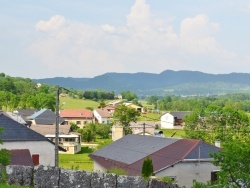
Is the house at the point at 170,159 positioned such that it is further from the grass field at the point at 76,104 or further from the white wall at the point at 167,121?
the grass field at the point at 76,104

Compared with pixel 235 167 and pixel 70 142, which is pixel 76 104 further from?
→ pixel 235 167

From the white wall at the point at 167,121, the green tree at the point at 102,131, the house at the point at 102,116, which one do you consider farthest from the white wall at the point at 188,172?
the house at the point at 102,116

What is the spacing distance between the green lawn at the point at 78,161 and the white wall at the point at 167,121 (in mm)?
48208

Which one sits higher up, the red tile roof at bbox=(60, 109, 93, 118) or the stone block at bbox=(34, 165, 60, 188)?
the stone block at bbox=(34, 165, 60, 188)

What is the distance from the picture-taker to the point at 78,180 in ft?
41.6

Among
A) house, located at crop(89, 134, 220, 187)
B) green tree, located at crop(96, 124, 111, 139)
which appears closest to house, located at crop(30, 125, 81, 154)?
green tree, located at crop(96, 124, 111, 139)

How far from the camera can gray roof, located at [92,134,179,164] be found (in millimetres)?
30994

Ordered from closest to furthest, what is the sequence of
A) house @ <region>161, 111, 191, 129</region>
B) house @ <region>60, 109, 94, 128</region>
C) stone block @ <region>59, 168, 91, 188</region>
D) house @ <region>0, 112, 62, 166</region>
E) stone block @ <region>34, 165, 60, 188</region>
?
stone block @ <region>59, 168, 91, 188</region>, stone block @ <region>34, 165, 60, 188</region>, house @ <region>0, 112, 62, 166</region>, house @ <region>161, 111, 191, 129</region>, house @ <region>60, 109, 94, 128</region>

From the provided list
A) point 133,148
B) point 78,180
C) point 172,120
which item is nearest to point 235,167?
point 78,180

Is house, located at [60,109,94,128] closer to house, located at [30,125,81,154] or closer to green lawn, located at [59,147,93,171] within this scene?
house, located at [30,125,81,154]

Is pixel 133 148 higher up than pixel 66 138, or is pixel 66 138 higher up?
pixel 133 148

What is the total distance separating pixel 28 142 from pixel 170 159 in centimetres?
1077

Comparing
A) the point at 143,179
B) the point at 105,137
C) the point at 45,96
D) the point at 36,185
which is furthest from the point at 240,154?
the point at 45,96

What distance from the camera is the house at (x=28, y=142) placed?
32.8 m
